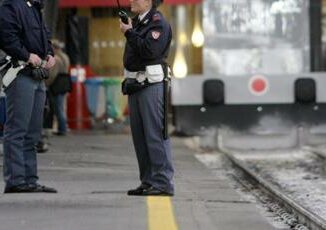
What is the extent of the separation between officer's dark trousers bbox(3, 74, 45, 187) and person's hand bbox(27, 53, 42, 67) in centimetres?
17

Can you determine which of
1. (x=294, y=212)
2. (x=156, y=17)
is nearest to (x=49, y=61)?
(x=156, y=17)

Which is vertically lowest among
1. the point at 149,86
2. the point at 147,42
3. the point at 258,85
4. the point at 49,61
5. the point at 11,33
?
the point at 258,85

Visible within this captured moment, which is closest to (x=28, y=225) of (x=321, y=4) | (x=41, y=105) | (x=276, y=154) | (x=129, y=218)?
(x=129, y=218)

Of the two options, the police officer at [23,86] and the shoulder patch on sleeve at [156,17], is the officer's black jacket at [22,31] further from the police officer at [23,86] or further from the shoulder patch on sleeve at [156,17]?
the shoulder patch on sleeve at [156,17]

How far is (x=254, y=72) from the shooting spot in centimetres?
1397

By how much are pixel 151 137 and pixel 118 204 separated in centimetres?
65

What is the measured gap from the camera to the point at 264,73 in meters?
14.0

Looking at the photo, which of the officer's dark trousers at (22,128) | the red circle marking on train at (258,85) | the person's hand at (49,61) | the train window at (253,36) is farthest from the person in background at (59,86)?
the person's hand at (49,61)

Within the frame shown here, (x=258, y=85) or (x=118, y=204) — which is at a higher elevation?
(x=258, y=85)

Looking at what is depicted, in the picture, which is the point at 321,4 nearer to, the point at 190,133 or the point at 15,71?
the point at 190,133

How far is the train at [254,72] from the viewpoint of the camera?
13.9 meters

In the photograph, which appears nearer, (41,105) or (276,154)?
(41,105)

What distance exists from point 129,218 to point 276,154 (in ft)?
23.1

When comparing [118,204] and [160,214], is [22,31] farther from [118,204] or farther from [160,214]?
[160,214]
